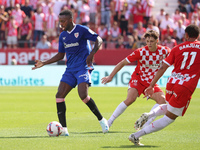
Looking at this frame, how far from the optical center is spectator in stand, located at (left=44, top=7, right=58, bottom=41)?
25.4 metres

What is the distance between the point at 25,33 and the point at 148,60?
17.3 meters

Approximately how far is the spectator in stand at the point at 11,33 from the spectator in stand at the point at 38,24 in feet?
3.70

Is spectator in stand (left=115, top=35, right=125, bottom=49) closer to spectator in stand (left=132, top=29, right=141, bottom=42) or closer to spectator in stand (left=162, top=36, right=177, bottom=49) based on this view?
spectator in stand (left=132, top=29, right=141, bottom=42)

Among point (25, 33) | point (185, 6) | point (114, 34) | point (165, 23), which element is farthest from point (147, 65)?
point (185, 6)

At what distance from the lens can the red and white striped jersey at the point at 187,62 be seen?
6.90 metres

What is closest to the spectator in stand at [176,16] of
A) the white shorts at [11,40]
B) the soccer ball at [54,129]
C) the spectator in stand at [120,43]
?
the spectator in stand at [120,43]

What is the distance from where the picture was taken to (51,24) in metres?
25.6

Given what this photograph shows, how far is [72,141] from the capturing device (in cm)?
762

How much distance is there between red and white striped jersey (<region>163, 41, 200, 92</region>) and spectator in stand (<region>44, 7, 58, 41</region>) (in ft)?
62.1

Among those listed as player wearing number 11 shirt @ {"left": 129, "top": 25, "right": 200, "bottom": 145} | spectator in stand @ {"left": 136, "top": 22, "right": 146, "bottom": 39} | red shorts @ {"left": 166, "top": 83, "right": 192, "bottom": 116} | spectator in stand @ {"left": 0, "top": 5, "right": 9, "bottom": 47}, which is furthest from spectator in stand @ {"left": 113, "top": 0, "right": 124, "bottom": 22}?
red shorts @ {"left": 166, "top": 83, "right": 192, "bottom": 116}

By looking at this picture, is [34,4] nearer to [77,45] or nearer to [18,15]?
[18,15]

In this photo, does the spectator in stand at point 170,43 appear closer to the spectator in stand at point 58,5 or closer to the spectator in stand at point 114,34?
the spectator in stand at point 114,34

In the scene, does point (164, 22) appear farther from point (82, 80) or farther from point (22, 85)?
point (82, 80)

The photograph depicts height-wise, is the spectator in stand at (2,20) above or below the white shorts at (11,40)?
above
